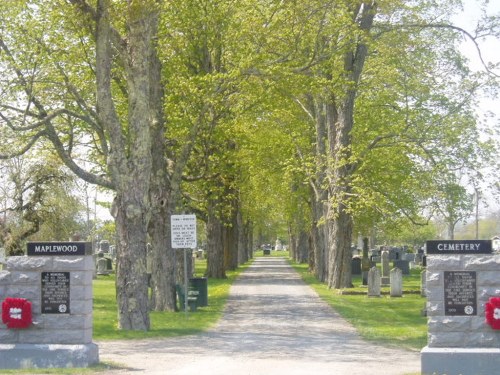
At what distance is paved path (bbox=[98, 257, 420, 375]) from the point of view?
13.9 meters

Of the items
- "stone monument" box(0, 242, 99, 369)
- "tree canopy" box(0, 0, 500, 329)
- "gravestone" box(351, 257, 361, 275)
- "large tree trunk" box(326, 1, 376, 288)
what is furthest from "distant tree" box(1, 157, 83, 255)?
"stone monument" box(0, 242, 99, 369)

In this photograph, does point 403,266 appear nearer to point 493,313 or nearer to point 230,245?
point 230,245

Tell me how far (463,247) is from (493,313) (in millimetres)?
1011

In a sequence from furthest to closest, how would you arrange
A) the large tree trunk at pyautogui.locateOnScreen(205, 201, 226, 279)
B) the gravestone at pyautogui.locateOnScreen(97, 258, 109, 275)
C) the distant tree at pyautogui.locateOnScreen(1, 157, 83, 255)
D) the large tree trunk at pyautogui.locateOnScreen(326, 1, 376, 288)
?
1. the gravestone at pyautogui.locateOnScreen(97, 258, 109, 275)
2. the large tree trunk at pyautogui.locateOnScreen(205, 201, 226, 279)
3. the distant tree at pyautogui.locateOnScreen(1, 157, 83, 255)
4. the large tree trunk at pyautogui.locateOnScreen(326, 1, 376, 288)

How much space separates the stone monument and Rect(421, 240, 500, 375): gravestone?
5175 mm

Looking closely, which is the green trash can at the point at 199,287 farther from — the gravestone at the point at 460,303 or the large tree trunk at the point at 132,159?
the gravestone at the point at 460,303

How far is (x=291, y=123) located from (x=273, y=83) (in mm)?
18548

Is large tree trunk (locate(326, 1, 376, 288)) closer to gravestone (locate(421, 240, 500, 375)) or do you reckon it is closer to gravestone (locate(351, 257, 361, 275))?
gravestone (locate(351, 257, 361, 275))

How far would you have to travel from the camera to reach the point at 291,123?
4159 cm

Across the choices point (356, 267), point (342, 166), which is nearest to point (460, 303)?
point (342, 166)

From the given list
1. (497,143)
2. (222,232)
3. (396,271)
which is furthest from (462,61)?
(222,232)

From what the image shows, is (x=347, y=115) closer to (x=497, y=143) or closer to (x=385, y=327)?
(x=497, y=143)

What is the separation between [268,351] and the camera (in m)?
16.2

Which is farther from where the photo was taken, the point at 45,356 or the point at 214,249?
the point at 214,249
